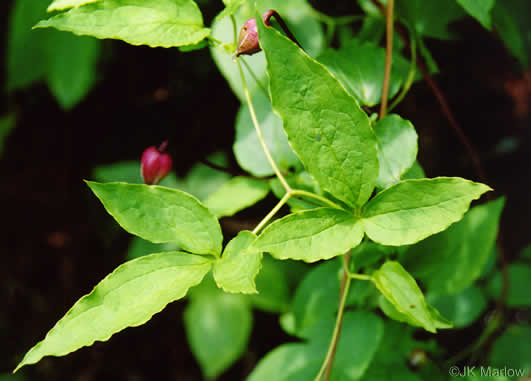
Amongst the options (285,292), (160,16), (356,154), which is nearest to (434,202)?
(356,154)

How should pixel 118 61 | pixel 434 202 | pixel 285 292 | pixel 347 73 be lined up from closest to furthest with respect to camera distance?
pixel 434 202 < pixel 347 73 < pixel 285 292 < pixel 118 61

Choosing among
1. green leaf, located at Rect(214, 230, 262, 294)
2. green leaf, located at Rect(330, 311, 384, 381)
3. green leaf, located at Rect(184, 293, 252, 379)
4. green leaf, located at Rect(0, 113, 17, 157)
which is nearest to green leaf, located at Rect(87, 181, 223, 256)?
green leaf, located at Rect(214, 230, 262, 294)

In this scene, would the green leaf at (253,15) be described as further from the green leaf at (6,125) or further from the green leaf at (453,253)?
the green leaf at (6,125)

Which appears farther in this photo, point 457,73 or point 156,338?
point 156,338

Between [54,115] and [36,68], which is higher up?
[36,68]

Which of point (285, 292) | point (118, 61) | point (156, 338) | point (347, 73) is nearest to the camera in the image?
point (347, 73)

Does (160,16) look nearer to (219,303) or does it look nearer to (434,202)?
(434,202)

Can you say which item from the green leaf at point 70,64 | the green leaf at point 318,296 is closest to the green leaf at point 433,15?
the green leaf at point 318,296
